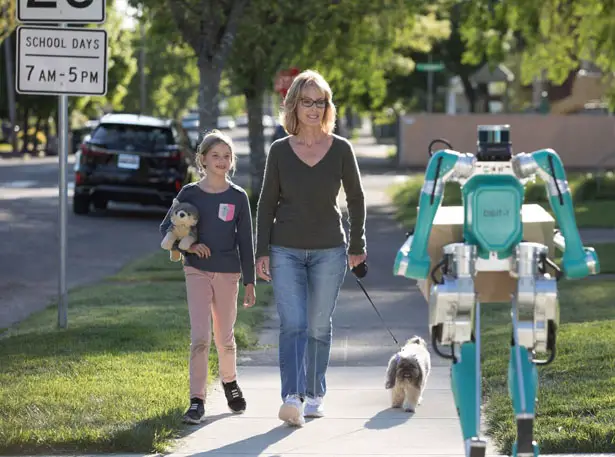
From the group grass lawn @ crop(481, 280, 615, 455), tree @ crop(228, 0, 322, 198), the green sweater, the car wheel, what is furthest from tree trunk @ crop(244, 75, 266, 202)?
the green sweater

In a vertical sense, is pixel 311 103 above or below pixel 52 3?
below

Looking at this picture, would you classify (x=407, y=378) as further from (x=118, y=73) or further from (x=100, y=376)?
(x=118, y=73)

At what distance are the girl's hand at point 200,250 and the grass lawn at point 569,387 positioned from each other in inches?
68.7

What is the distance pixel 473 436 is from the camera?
5.55 meters

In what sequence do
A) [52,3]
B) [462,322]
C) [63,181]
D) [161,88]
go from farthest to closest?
[161,88], [63,181], [52,3], [462,322]

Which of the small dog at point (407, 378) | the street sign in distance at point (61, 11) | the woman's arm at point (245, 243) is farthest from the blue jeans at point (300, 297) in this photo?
the street sign in distance at point (61, 11)

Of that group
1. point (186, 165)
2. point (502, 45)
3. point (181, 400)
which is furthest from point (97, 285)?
point (502, 45)

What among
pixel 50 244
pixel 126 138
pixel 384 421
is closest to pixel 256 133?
pixel 126 138

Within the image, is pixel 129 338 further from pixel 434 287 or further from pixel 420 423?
pixel 434 287

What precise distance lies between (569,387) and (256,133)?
20.3 m

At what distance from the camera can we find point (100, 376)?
8336mm

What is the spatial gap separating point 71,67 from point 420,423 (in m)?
4.22

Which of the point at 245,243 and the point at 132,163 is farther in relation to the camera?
the point at 132,163

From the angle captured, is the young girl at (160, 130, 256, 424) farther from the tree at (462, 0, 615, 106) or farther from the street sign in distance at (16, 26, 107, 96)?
the tree at (462, 0, 615, 106)
